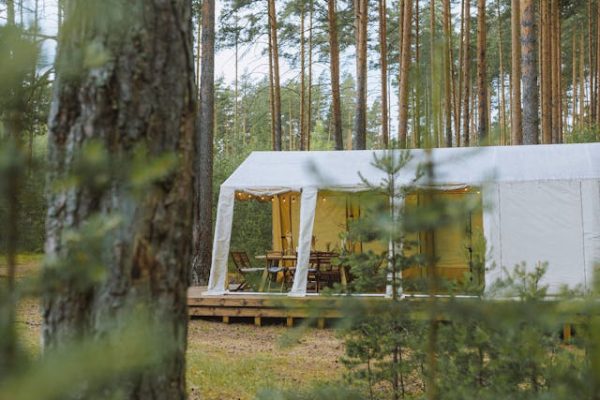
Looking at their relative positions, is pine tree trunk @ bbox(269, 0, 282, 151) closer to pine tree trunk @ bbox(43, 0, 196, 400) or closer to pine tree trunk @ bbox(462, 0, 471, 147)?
pine tree trunk @ bbox(462, 0, 471, 147)

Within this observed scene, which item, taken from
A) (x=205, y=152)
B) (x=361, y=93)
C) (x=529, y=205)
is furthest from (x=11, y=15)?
(x=361, y=93)

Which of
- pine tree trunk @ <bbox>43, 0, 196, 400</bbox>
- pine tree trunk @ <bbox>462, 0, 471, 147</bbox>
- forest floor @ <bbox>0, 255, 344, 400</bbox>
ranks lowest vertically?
forest floor @ <bbox>0, 255, 344, 400</bbox>

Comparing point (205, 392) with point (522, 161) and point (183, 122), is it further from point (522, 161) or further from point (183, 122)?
point (522, 161)

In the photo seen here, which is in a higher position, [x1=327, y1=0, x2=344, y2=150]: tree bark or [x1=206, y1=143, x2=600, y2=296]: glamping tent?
[x1=327, y1=0, x2=344, y2=150]: tree bark

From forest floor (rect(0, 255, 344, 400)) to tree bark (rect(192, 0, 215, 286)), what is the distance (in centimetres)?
222

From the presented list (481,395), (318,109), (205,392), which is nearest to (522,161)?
(205,392)

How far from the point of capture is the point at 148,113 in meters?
1.38

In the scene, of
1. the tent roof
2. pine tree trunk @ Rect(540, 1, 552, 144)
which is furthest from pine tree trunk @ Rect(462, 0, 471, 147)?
the tent roof

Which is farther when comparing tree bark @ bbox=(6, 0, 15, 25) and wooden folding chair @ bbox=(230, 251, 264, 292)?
wooden folding chair @ bbox=(230, 251, 264, 292)

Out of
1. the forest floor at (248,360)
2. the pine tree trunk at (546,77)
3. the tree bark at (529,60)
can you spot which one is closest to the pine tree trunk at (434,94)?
the forest floor at (248,360)

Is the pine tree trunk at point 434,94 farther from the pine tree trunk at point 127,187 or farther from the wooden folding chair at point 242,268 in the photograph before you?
the wooden folding chair at point 242,268

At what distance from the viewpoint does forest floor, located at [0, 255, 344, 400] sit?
5.64 meters

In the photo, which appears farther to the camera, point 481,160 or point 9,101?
point 481,160

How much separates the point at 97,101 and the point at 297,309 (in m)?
0.73
